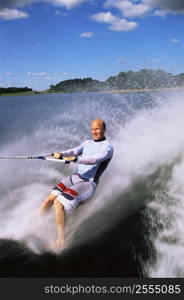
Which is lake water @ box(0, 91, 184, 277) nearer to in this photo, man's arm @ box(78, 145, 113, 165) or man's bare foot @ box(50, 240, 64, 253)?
→ man's bare foot @ box(50, 240, 64, 253)

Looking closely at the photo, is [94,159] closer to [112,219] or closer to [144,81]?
[112,219]

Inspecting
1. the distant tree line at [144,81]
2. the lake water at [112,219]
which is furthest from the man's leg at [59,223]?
the distant tree line at [144,81]

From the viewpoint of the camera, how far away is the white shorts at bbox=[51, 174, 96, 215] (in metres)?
4.81

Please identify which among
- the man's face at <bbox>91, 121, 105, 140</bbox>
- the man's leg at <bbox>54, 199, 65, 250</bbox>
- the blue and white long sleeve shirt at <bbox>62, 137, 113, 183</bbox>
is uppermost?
the man's face at <bbox>91, 121, 105, 140</bbox>

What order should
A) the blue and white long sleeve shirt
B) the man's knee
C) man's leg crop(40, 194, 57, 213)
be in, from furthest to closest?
the blue and white long sleeve shirt, man's leg crop(40, 194, 57, 213), the man's knee

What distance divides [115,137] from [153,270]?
658 centimetres

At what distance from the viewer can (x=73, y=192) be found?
491 cm

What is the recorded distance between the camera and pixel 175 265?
13.4 ft

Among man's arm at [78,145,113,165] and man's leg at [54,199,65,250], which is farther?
man's arm at [78,145,113,165]

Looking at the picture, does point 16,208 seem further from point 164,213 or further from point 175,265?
point 175,265

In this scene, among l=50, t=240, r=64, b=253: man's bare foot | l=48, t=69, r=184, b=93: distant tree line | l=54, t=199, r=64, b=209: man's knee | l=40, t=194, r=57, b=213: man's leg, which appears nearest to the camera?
l=50, t=240, r=64, b=253: man's bare foot

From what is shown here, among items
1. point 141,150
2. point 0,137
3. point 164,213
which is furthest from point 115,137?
point 0,137

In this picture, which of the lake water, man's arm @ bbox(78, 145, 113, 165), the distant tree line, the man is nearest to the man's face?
the man

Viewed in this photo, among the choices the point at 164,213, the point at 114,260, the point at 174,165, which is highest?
the point at 174,165
